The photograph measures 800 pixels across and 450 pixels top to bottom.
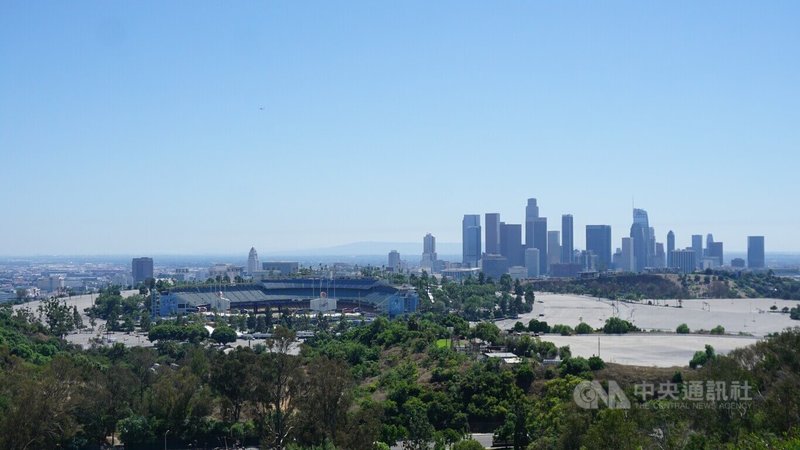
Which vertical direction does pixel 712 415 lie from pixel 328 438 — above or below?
above

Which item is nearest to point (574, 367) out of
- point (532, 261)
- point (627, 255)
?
point (532, 261)

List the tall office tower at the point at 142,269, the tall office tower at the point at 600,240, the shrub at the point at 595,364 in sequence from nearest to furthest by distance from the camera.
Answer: the shrub at the point at 595,364, the tall office tower at the point at 142,269, the tall office tower at the point at 600,240

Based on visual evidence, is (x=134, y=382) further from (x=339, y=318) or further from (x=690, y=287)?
(x=690, y=287)

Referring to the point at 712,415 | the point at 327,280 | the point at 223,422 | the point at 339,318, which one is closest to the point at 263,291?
the point at 327,280

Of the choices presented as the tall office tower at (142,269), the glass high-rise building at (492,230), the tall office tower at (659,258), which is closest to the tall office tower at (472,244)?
the glass high-rise building at (492,230)

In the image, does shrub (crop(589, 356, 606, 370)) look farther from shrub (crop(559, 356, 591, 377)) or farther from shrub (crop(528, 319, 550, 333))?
shrub (crop(528, 319, 550, 333))

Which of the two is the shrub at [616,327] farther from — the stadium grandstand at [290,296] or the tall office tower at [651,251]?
the tall office tower at [651,251]

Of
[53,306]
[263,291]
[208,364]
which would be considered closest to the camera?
[208,364]
